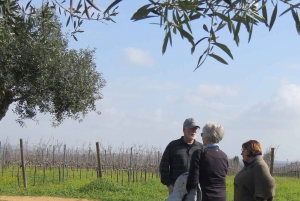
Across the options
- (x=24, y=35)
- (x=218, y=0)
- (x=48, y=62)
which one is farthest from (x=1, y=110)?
(x=218, y=0)

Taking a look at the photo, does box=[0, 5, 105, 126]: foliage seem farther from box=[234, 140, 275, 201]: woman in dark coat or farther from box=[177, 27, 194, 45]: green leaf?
box=[177, 27, 194, 45]: green leaf

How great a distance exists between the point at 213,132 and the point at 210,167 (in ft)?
1.10

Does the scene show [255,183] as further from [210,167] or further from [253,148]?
[210,167]

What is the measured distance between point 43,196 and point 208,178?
408 inches

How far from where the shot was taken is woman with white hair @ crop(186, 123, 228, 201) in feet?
14.8

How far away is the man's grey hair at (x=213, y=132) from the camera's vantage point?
4637 millimetres

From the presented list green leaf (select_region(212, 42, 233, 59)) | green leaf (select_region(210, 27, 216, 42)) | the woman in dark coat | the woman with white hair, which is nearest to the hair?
the woman in dark coat

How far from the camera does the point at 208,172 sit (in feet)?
15.0

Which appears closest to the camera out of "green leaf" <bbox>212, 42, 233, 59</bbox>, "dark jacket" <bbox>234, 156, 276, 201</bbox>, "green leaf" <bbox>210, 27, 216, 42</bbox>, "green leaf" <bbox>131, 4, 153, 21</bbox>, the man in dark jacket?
"green leaf" <bbox>131, 4, 153, 21</bbox>

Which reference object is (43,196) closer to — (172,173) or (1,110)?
(1,110)

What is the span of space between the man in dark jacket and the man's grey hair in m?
0.74

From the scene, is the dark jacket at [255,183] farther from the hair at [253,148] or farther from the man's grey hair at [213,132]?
the man's grey hair at [213,132]

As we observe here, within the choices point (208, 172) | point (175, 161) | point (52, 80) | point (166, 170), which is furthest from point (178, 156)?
point (52, 80)

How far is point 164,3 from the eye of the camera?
238 cm
